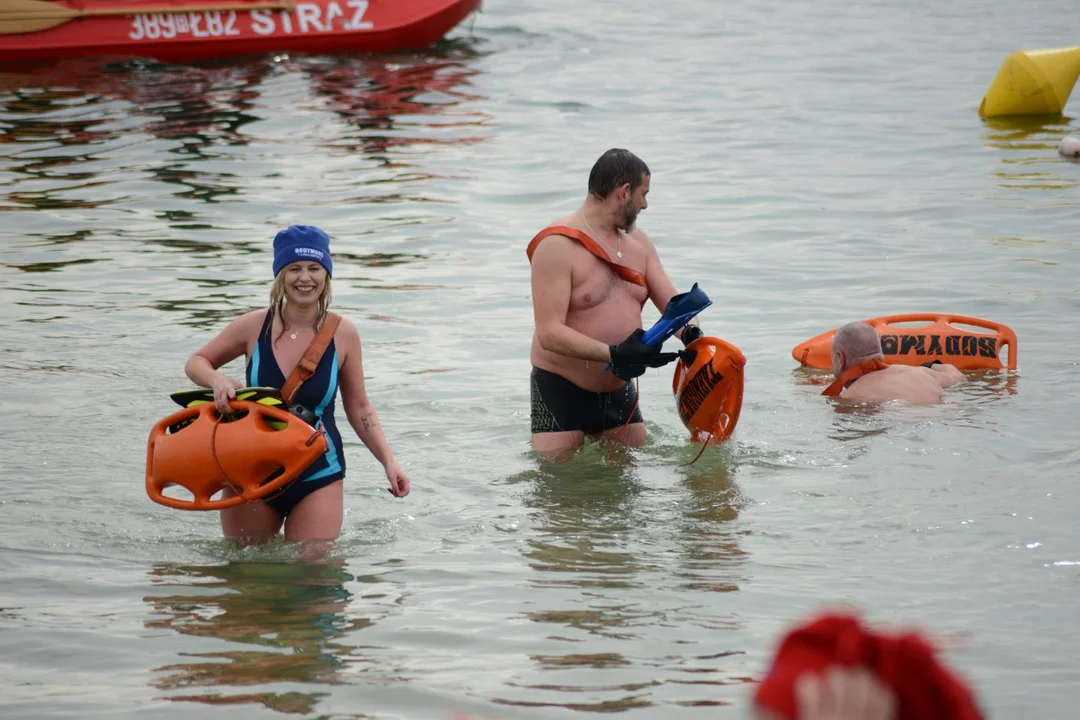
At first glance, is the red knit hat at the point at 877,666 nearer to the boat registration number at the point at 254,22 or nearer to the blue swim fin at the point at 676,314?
the blue swim fin at the point at 676,314

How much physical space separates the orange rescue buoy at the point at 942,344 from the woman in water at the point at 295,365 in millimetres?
4471

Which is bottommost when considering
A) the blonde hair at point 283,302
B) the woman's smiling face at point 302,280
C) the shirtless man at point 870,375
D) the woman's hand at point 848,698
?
the shirtless man at point 870,375

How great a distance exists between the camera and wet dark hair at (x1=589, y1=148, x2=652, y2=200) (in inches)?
258


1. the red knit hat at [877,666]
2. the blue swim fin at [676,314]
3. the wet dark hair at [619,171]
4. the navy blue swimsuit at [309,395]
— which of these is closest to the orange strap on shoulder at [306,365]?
the navy blue swimsuit at [309,395]

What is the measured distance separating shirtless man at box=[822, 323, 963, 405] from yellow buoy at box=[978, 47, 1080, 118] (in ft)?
38.8

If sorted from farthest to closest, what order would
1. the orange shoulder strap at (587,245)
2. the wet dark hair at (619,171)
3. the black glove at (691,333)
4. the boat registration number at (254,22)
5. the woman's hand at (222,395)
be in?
1. the boat registration number at (254,22)
2. the black glove at (691,333)
3. the orange shoulder strap at (587,245)
4. the wet dark hair at (619,171)
5. the woman's hand at (222,395)

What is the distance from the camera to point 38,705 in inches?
166

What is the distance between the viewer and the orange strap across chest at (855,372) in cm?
854

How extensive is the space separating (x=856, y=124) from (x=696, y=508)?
14.2m

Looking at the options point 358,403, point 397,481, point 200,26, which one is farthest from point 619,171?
point 200,26

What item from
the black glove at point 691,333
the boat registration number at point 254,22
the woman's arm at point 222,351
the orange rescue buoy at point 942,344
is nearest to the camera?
the woman's arm at point 222,351

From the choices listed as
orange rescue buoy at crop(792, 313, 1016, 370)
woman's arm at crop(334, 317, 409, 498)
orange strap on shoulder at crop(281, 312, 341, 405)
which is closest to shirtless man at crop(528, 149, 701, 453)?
woman's arm at crop(334, 317, 409, 498)

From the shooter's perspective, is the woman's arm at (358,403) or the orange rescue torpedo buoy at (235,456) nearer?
the orange rescue torpedo buoy at (235,456)

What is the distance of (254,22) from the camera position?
866 inches
